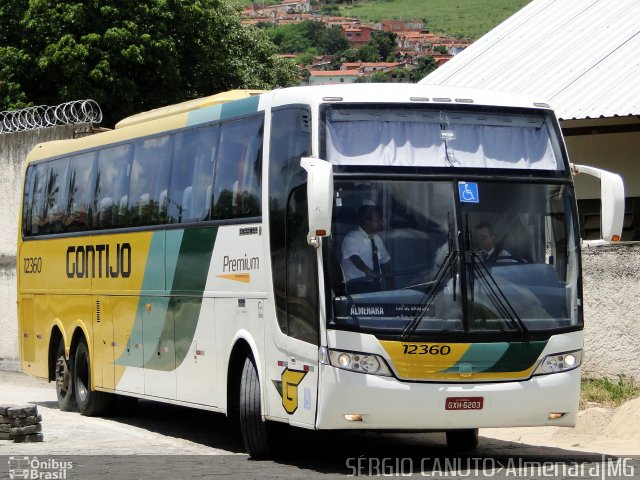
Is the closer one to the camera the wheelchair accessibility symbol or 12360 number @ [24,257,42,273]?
the wheelchair accessibility symbol

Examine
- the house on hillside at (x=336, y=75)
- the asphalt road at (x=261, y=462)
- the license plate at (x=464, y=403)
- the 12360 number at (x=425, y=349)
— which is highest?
the house on hillside at (x=336, y=75)

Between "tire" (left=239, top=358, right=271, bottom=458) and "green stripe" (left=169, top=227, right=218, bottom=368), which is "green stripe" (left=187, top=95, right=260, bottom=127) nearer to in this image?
"green stripe" (left=169, top=227, right=218, bottom=368)

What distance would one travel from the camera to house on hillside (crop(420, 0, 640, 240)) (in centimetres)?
2017

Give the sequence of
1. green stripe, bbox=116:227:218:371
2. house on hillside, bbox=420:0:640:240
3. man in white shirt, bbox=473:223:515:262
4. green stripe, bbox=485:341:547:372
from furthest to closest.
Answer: house on hillside, bbox=420:0:640:240, green stripe, bbox=116:227:218:371, man in white shirt, bbox=473:223:515:262, green stripe, bbox=485:341:547:372

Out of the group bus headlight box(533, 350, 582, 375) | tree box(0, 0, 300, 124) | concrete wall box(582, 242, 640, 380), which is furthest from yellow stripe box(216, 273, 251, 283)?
tree box(0, 0, 300, 124)

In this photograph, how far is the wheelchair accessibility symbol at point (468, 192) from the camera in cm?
1163

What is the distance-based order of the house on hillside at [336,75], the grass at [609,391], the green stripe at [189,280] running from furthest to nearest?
the house on hillside at [336,75] → the grass at [609,391] → the green stripe at [189,280]

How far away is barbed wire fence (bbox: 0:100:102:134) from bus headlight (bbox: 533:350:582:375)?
13.2m

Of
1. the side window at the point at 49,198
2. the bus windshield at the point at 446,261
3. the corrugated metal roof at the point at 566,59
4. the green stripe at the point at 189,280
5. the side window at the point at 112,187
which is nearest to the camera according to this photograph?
the bus windshield at the point at 446,261

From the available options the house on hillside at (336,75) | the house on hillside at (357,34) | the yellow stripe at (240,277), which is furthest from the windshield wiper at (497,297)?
the house on hillside at (357,34)

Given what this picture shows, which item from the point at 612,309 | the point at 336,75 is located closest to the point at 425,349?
the point at 612,309

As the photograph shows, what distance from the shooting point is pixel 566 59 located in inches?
906

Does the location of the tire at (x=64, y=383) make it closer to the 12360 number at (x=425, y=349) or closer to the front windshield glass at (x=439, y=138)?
the front windshield glass at (x=439, y=138)

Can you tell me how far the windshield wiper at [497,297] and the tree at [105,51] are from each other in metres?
35.9
